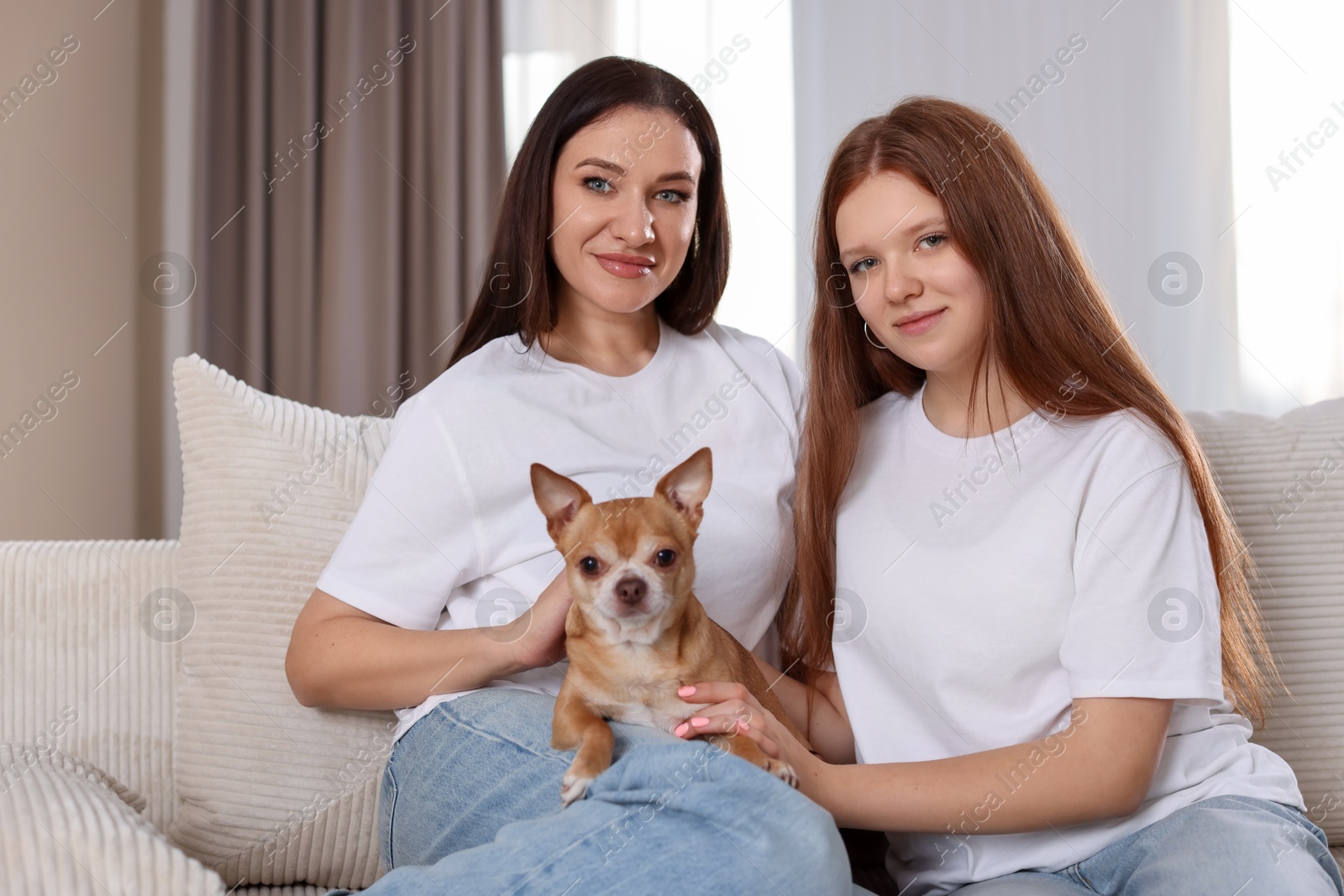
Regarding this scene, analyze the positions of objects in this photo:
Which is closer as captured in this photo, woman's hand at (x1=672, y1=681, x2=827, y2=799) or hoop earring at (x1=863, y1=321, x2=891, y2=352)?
woman's hand at (x1=672, y1=681, x2=827, y2=799)

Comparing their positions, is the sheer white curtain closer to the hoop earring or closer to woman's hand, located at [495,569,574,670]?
the hoop earring

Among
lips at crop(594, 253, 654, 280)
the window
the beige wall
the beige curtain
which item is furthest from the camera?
the beige curtain

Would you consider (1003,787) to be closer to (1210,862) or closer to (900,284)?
(1210,862)

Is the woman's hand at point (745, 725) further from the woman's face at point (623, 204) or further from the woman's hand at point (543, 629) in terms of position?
the woman's face at point (623, 204)

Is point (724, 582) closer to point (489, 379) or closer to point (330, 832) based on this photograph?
point (489, 379)

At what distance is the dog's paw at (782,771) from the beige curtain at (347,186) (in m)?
2.74

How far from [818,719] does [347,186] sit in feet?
9.33

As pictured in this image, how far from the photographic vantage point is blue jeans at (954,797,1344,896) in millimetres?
1137

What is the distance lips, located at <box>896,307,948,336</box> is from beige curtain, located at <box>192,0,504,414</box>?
245 centimetres

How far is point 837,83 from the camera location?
146 inches

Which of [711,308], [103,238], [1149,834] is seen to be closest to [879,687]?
[1149,834]

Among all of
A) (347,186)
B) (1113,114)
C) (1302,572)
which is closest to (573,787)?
(1302,572)

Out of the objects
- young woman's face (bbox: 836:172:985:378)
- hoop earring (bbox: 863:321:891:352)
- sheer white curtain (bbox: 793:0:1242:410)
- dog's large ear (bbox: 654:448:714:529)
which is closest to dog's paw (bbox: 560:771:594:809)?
dog's large ear (bbox: 654:448:714:529)

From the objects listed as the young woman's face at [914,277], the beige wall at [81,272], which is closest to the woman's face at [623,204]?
the young woman's face at [914,277]
